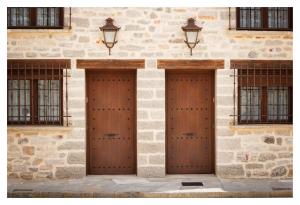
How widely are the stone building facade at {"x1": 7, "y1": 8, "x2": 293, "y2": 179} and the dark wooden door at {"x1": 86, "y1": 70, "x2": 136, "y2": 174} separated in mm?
281

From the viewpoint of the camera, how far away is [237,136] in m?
8.77

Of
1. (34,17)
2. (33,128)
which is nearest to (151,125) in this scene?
(33,128)

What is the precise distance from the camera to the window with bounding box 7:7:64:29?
28.6ft

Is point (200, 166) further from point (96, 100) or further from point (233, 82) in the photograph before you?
point (96, 100)

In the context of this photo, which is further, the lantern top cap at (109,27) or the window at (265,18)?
the window at (265,18)

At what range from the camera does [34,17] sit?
28.6ft

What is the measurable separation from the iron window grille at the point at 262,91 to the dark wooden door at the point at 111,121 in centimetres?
216

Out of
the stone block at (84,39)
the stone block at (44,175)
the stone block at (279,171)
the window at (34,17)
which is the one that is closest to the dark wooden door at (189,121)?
the stone block at (279,171)

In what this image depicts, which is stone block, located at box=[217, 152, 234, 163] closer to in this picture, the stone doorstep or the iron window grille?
the iron window grille

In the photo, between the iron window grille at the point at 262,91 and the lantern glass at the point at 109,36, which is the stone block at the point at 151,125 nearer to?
the iron window grille at the point at 262,91

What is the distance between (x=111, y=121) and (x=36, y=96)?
1.60 meters

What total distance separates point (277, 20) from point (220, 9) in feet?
4.09

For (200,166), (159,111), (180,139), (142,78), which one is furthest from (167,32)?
(200,166)

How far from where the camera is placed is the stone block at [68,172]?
8695 millimetres
